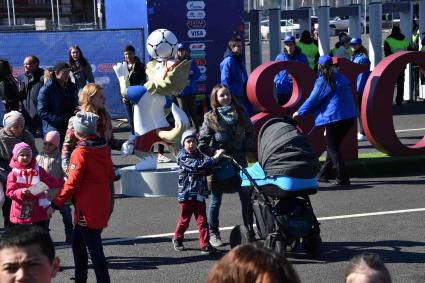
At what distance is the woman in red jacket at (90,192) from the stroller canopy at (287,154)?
63.4 inches

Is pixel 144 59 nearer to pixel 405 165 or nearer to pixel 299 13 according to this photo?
pixel 299 13

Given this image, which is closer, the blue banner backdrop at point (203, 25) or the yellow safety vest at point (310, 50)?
the blue banner backdrop at point (203, 25)

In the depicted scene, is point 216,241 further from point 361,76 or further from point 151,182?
point 361,76

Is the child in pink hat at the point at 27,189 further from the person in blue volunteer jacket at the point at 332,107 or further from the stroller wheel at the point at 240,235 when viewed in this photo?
the person in blue volunteer jacket at the point at 332,107

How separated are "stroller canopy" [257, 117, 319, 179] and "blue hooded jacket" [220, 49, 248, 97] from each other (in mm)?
5652

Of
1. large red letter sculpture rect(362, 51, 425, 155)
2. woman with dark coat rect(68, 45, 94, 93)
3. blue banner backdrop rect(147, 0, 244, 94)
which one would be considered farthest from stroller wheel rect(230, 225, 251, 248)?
blue banner backdrop rect(147, 0, 244, 94)

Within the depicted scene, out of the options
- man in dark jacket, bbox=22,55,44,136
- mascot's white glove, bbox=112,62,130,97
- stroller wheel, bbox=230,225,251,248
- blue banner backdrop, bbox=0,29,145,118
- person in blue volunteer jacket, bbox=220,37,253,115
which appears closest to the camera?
stroller wheel, bbox=230,225,251,248

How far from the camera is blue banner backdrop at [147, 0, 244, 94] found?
18.1m

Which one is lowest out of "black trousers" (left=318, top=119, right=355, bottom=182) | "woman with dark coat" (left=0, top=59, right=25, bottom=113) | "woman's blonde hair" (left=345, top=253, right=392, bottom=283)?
"black trousers" (left=318, top=119, right=355, bottom=182)

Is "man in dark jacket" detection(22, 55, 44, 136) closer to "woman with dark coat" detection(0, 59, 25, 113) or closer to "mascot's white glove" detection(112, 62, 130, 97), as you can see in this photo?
"woman with dark coat" detection(0, 59, 25, 113)

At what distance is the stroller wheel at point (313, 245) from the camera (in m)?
8.29

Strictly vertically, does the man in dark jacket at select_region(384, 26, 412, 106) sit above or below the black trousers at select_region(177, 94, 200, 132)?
above

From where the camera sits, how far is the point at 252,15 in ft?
63.5

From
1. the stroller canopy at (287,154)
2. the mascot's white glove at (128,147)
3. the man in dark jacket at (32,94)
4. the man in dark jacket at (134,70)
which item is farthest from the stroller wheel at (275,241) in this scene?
the man in dark jacket at (134,70)
